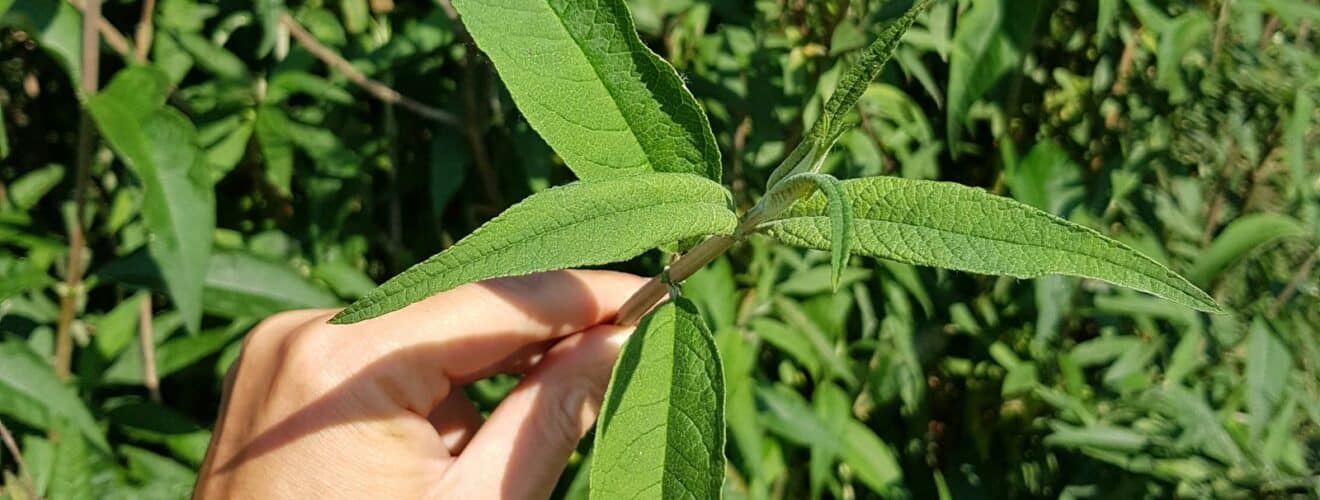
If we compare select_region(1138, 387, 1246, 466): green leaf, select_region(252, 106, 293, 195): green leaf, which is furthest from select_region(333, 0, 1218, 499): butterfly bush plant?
select_region(1138, 387, 1246, 466): green leaf

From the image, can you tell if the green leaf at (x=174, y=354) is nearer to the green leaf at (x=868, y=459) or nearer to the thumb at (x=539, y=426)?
the thumb at (x=539, y=426)

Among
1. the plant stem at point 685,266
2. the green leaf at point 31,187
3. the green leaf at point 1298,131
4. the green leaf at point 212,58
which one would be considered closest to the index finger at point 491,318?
the plant stem at point 685,266

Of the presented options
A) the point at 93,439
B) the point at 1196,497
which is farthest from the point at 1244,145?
the point at 93,439

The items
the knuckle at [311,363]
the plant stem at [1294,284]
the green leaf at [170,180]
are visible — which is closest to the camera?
the knuckle at [311,363]

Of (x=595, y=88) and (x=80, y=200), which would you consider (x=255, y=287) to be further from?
(x=595, y=88)

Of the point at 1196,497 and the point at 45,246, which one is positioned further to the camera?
the point at 1196,497

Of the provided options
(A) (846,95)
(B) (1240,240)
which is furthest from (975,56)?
(A) (846,95)

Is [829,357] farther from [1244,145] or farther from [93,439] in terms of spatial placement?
[93,439]

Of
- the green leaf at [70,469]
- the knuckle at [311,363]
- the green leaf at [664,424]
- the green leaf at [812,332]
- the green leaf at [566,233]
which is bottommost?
the green leaf at [70,469]
